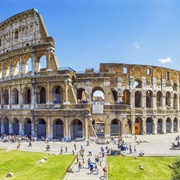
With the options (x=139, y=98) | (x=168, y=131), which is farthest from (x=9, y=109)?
(x=168, y=131)

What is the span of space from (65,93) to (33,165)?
1325 cm

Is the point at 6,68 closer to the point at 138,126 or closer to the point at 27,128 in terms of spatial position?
the point at 27,128

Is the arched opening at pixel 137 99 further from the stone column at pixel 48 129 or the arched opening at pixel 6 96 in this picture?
the arched opening at pixel 6 96

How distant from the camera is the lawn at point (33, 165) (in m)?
16.3

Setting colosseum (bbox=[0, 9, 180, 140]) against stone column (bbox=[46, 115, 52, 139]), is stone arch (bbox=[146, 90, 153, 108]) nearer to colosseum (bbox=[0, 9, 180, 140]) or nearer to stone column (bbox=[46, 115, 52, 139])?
colosseum (bbox=[0, 9, 180, 140])

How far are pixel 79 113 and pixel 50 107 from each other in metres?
4.83

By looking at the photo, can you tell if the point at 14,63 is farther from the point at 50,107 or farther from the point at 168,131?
the point at 168,131

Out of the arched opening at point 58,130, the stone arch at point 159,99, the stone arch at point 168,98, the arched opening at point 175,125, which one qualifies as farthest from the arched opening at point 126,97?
the arched opening at point 58,130

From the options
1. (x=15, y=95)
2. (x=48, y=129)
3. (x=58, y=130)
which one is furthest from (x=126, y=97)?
(x=15, y=95)

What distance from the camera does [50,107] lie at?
30625mm

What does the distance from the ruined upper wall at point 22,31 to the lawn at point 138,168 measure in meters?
23.0

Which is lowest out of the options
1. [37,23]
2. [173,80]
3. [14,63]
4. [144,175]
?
[144,175]

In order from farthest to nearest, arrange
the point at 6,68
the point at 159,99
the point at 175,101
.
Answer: the point at 175,101, the point at 159,99, the point at 6,68

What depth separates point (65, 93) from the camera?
3009cm
